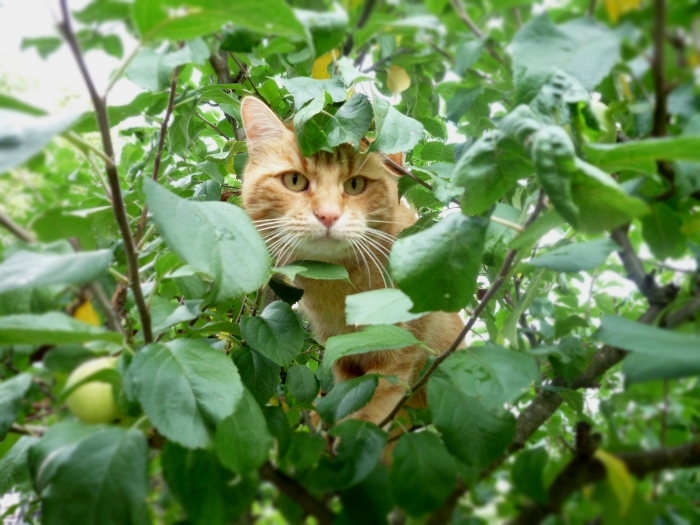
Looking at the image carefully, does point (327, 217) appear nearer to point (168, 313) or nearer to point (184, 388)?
point (168, 313)

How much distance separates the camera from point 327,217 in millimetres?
1483

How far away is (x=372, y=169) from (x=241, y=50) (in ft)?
3.23

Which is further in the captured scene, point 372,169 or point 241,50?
point 372,169

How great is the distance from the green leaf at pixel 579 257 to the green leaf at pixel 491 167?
0.32 ft

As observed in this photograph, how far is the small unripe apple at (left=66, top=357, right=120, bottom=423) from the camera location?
0.51 m

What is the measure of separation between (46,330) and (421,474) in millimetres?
375

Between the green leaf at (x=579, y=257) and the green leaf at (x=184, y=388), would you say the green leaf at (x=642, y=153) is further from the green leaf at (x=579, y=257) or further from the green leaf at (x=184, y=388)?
the green leaf at (x=184, y=388)

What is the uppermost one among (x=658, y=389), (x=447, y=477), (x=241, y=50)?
(x=241, y=50)

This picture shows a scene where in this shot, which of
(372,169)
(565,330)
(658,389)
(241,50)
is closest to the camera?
(658,389)

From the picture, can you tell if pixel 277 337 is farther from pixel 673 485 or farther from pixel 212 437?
pixel 673 485

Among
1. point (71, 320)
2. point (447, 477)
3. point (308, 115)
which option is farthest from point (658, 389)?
point (308, 115)

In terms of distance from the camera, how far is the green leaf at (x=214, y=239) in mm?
552

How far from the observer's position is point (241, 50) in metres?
0.67

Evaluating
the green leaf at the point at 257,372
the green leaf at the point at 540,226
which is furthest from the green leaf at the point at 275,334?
the green leaf at the point at 540,226
